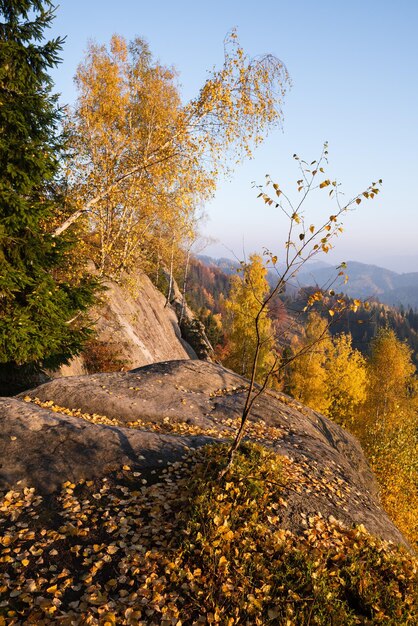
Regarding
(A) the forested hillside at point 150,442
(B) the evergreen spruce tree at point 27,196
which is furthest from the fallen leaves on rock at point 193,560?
(B) the evergreen spruce tree at point 27,196

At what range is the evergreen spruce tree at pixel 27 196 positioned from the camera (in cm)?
1019

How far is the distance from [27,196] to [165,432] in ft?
27.5

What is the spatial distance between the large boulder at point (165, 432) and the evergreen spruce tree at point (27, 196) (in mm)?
1948

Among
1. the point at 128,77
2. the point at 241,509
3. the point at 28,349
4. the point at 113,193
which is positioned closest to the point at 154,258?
the point at 128,77

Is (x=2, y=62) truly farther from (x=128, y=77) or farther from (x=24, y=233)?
(x=128, y=77)

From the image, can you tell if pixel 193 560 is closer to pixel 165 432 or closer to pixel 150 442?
pixel 150 442

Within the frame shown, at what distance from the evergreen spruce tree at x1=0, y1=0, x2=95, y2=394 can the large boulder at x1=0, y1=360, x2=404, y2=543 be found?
195 centimetres

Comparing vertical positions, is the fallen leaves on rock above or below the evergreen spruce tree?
below

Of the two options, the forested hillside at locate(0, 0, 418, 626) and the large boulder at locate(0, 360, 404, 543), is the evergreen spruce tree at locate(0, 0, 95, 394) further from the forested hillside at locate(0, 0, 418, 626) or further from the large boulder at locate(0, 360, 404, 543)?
the large boulder at locate(0, 360, 404, 543)

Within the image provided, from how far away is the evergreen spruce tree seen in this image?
33.4ft

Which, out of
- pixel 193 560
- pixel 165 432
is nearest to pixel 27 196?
pixel 165 432

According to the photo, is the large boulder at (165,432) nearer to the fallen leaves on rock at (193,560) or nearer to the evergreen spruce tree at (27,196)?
the fallen leaves on rock at (193,560)

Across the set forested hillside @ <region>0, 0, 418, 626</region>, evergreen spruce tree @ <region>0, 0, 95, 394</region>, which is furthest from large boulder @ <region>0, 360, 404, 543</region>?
evergreen spruce tree @ <region>0, 0, 95, 394</region>

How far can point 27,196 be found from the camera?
38.7 ft
